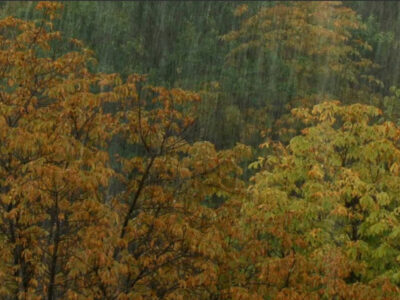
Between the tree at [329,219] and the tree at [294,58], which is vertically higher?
the tree at [294,58]

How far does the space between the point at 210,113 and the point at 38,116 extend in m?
11.6

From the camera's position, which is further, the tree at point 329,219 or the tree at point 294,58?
the tree at point 294,58

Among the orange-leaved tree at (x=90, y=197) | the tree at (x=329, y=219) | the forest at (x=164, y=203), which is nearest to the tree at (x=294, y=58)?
the forest at (x=164, y=203)

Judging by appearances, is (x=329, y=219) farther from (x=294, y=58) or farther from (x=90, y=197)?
(x=294, y=58)

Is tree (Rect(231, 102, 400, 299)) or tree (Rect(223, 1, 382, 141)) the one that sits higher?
tree (Rect(223, 1, 382, 141))

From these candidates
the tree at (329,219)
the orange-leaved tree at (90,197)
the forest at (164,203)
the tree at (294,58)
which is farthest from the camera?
the tree at (294,58)

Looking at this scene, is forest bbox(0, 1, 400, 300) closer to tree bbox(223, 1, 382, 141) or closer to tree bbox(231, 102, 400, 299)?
tree bbox(231, 102, 400, 299)

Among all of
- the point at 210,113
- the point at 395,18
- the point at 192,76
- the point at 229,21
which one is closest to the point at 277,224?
the point at 210,113

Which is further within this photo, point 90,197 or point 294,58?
point 294,58

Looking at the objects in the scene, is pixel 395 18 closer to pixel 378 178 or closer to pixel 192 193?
pixel 378 178

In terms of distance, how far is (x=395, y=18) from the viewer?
89.9 ft

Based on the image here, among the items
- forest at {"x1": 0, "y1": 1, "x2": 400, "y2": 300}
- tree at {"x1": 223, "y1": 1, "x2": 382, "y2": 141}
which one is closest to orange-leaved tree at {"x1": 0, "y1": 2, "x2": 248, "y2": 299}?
forest at {"x1": 0, "y1": 1, "x2": 400, "y2": 300}

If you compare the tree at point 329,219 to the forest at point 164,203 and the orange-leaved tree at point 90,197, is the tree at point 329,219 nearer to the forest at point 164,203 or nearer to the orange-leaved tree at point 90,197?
the forest at point 164,203

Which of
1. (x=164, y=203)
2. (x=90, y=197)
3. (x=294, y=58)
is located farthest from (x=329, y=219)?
(x=294, y=58)
